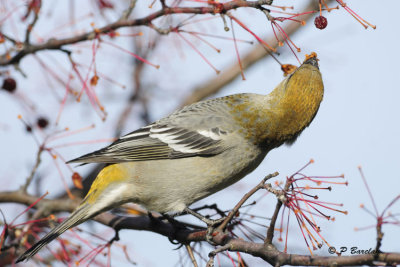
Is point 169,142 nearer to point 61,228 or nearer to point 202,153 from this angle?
point 202,153

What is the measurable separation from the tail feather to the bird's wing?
484mm

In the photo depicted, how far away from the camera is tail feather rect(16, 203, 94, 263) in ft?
13.8

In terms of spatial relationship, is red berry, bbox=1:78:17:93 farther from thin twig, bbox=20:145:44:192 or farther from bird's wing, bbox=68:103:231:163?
bird's wing, bbox=68:103:231:163

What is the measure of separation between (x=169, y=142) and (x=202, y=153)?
398 millimetres

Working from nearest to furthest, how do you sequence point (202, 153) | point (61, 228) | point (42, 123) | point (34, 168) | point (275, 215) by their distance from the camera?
1. point (275, 215)
2. point (61, 228)
3. point (34, 168)
4. point (202, 153)
5. point (42, 123)

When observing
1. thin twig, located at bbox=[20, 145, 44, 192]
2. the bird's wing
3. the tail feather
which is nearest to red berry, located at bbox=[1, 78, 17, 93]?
thin twig, located at bbox=[20, 145, 44, 192]

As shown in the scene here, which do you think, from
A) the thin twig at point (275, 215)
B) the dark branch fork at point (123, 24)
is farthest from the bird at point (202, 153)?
the thin twig at point (275, 215)

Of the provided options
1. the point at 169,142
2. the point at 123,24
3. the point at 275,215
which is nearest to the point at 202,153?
the point at 169,142

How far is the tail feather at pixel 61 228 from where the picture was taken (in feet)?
13.8

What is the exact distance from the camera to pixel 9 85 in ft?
16.5

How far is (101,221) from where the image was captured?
4.83 meters

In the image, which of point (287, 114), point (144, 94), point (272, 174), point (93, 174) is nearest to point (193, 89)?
point (144, 94)

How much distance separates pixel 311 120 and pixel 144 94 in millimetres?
2867

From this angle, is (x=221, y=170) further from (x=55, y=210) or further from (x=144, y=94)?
(x=144, y=94)
